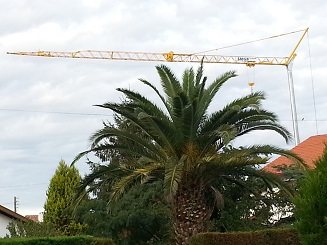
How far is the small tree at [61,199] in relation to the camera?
106ft

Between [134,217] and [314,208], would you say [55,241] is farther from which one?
[314,208]

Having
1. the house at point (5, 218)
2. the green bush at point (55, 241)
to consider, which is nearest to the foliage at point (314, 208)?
the green bush at point (55, 241)

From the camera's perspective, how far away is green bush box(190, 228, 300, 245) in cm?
2245

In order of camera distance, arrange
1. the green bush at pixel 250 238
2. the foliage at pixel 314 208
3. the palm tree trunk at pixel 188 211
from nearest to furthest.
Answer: the foliage at pixel 314 208 → the green bush at pixel 250 238 → the palm tree trunk at pixel 188 211

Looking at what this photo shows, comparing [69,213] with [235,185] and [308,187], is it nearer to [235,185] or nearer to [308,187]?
[235,185]

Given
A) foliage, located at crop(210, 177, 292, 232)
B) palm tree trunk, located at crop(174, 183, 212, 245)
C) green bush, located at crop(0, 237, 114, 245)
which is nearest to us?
green bush, located at crop(0, 237, 114, 245)

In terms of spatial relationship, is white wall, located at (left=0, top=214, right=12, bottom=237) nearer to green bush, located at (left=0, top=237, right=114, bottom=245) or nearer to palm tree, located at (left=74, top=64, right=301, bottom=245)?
palm tree, located at (left=74, top=64, right=301, bottom=245)

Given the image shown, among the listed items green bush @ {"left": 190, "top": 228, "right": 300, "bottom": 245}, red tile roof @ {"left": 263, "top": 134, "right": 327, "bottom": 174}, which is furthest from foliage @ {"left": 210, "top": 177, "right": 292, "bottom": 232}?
red tile roof @ {"left": 263, "top": 134, "right": 327, "bottom": 174}

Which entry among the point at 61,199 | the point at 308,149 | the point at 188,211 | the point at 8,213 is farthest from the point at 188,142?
the point at 308,149

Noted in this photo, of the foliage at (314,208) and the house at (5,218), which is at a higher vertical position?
the house at (5,218)

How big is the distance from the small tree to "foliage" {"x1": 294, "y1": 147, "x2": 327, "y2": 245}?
1888cm

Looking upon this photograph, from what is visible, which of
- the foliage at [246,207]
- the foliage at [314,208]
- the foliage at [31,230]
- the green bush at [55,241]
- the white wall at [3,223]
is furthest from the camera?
the white wall at [3,223]

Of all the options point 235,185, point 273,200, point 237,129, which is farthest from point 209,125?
point 273,200

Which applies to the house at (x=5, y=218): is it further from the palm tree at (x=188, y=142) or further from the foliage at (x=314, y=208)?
the foliage at (x=314, y=208)
